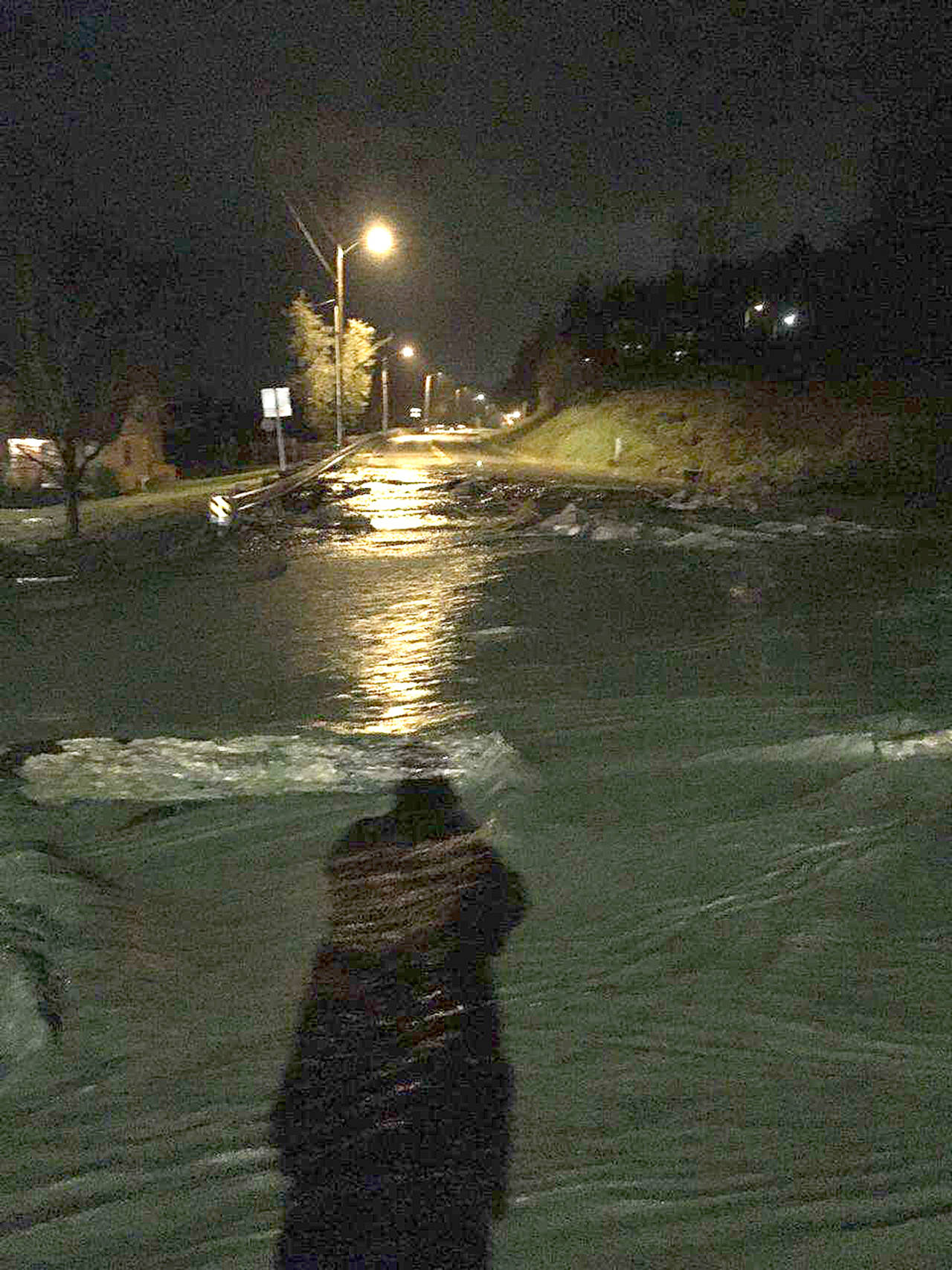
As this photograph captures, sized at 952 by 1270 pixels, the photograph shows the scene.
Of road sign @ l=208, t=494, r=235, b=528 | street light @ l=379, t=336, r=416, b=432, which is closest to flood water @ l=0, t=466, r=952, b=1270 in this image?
road sign @ l=208, t=494, r=235, b=528

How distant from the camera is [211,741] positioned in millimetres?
7648

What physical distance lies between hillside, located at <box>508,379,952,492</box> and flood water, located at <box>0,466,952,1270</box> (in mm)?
17749

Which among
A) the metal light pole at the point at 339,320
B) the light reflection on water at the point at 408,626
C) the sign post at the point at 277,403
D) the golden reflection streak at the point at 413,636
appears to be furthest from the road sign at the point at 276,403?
the golden reflection streak at the point at 413,636

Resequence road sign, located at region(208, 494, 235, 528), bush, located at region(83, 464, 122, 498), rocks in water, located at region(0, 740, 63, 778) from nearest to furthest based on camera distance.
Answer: rocks in water, located at region(0, 740, 63, 778), road sign, located at region(208, 494, 235, 528), bush, located at region(83, 464, 122, 498)

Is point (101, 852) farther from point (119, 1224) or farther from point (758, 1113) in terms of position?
point (758, 1113)

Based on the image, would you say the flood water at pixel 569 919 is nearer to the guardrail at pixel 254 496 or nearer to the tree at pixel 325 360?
the guardrail at pixel 254 496

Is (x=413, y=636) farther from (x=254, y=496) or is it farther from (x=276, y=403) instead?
(x=276, y=403)

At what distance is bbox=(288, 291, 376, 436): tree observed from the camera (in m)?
55.3

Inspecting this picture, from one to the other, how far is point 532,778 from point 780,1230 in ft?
12.3

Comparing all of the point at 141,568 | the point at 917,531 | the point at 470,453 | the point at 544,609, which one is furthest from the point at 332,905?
the point at 470,453

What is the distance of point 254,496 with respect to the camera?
77.6ft

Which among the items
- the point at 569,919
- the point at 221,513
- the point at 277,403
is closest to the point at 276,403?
the point at 277,403

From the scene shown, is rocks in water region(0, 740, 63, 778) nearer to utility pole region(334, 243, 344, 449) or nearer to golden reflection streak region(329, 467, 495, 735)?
golden reflection streak region(329, 467, 495, 735)

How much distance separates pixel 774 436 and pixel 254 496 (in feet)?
57.1
